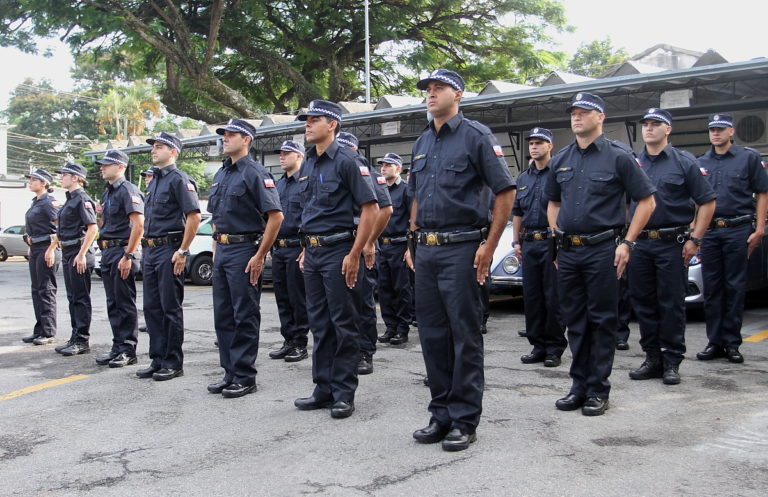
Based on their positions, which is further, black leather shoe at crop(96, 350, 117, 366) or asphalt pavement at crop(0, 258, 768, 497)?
black leather shoe at crop(96, 350, 117, 366)

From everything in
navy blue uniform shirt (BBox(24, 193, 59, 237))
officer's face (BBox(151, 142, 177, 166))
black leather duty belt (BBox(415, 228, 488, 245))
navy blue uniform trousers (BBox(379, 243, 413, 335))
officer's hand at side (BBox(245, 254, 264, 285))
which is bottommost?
navy blue uniform trousers (BBox(379, 243, 413, 335))

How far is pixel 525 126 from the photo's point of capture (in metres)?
15.7

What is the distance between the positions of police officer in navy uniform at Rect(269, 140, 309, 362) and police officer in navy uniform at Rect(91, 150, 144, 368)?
4.26 feet

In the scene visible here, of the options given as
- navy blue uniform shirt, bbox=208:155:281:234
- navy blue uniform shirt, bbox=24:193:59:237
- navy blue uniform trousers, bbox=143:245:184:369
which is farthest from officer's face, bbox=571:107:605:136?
navy blue uniform shirt, bbox=24:193:59:237

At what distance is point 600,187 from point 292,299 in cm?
329

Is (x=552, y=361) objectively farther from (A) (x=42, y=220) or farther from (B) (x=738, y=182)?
(A) (x=42, y=220)

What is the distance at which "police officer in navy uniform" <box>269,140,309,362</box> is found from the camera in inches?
277

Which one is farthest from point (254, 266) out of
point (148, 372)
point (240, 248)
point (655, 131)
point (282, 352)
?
point (655, 131)

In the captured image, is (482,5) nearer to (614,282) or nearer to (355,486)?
(614,282)

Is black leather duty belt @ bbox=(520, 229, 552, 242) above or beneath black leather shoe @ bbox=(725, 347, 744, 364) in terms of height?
above

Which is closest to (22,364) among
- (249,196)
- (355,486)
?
(249,196)

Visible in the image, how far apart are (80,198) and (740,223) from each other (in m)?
6.18

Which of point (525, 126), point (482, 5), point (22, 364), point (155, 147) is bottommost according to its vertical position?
point (22, 364)

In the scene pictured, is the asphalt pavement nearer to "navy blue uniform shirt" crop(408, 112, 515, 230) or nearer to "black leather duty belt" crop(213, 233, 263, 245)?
"black leather duty belt" crop(213, 233, 263, 245)
